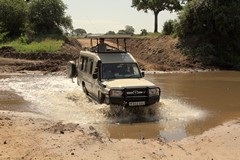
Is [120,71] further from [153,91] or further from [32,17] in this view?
[32,17]

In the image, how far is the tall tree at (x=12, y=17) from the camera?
41094 millimetres

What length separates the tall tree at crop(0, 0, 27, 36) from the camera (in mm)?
41094

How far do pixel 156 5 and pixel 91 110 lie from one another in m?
43.0

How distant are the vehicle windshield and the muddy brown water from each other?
1.18m

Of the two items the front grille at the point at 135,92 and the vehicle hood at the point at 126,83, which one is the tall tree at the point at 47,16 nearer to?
the vehicle hood at the point at 126,83

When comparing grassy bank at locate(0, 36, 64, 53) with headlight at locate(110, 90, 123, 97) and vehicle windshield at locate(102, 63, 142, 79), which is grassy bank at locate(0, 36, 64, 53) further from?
headlight at locate(110, 90, 123, 97)

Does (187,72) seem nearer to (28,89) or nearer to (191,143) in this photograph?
(28,89)

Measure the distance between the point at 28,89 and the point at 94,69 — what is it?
20.0ft

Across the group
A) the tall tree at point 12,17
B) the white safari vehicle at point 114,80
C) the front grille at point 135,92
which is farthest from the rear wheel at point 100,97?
the tall tree at point 12,17

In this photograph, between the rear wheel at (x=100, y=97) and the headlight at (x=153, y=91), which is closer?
the headlight at (x=153, y=91)

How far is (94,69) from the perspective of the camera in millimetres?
14891

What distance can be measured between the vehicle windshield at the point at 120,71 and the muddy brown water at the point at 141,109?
1.18 m

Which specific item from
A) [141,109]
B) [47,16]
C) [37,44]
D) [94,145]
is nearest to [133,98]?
[141,109]

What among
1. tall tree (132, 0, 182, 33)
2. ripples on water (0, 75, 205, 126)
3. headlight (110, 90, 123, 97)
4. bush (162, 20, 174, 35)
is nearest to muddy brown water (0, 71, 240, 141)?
ripples on water (0, 75, 205, 126)
